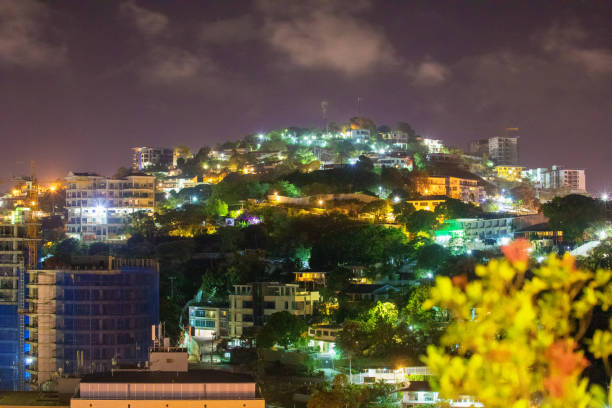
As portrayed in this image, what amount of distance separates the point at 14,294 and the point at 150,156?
191 feet

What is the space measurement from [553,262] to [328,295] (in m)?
28.5

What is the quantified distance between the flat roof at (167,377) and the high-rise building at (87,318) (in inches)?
406

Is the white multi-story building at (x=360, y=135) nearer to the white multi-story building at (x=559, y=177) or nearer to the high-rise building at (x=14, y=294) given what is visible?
the white multi-story building at (x=559, y=177)

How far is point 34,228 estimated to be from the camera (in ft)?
112

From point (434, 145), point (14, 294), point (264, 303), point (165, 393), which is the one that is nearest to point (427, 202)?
point (264, 303)

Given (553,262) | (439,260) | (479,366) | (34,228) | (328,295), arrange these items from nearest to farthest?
(479,366) → (553,262) → (34,228) → (328,295) → (439,260)

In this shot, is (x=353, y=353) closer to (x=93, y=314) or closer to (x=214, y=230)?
(x=93, y=314)

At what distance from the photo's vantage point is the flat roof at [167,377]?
19.2m

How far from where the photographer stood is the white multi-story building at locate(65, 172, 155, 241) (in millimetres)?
58750

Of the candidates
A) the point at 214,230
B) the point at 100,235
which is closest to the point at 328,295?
the point at 214,230

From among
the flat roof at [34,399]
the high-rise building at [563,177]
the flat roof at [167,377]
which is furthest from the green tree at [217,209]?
the high-rise building at [563,177]

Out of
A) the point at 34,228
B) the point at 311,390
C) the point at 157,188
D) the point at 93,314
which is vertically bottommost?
the point at 311,390

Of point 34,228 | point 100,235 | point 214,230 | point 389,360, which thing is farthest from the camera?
point 100,235

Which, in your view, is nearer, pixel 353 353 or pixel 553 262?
pixel 553 262
